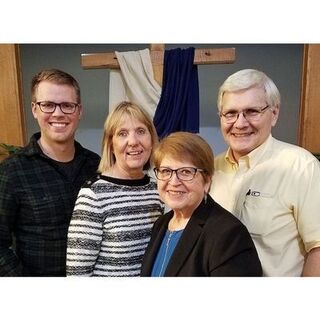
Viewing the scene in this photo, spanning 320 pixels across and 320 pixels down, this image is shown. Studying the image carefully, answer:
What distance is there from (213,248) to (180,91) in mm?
334

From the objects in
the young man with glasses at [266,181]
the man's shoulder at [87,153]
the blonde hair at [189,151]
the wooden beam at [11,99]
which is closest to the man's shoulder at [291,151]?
the young man with glasses at [266,181]

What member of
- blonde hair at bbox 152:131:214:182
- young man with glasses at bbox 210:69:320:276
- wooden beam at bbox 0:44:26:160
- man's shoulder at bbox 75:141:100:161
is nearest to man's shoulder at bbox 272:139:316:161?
young man with glasses at bbox 210:69:320:276

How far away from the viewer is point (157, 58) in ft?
2.40

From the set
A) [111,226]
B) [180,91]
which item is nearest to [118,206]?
[111,226]

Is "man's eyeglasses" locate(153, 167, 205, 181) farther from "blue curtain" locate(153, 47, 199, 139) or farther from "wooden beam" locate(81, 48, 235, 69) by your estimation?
"wooden beam" locate(81, 48, 235, 69)

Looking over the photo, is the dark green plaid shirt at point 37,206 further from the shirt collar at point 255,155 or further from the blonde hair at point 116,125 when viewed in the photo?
the shirt collar at point 255,155

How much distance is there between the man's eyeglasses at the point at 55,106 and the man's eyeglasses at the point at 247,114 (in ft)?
0.99

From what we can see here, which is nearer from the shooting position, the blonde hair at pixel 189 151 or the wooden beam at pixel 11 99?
the blonde hair at pixel 189 151

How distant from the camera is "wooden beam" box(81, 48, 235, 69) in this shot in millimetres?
700

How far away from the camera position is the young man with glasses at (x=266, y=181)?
2.15ft
